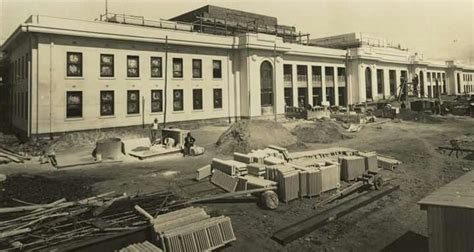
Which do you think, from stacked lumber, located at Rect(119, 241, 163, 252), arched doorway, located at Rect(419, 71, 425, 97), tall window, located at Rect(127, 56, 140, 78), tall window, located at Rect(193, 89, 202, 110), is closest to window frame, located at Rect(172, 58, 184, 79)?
tall window, located at Rect(193, 89, 202, 110)

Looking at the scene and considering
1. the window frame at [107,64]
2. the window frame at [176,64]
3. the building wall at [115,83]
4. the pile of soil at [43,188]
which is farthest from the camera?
the window frame at [176,64]

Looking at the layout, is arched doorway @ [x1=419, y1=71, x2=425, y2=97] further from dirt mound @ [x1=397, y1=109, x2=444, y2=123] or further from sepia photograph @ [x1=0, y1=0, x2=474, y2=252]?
dirt mound @ [x1=397, y1=109, x2=444, y2=123]

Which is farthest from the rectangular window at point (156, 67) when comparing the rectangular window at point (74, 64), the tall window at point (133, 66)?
the rectangular window at point (74, 64)

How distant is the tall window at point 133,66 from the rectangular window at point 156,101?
2.36 m

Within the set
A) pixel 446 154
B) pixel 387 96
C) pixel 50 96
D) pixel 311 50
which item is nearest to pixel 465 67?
pixel 387 96

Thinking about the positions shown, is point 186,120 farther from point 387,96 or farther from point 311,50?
point 387,96

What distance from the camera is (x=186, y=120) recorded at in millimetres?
33281

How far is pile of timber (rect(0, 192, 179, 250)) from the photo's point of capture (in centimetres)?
825

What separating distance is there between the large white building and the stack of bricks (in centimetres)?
1944

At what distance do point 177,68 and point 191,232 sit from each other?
26.2 m

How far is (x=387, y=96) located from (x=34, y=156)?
190 feet

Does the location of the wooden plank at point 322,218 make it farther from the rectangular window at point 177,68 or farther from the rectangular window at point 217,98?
the rectangular window at point 217,98

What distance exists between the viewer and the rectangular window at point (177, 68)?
1278 inches

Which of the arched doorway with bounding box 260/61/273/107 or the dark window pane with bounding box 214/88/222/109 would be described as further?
the arched doorway with bounding box 260/61/273/107
